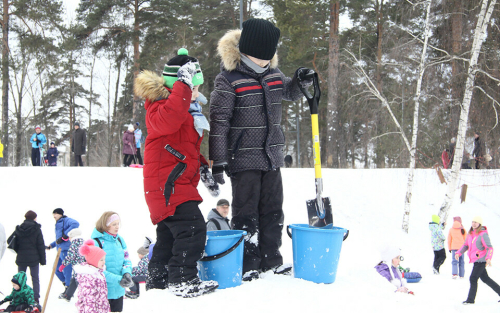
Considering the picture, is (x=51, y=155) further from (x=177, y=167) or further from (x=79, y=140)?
(x=177, y=167)

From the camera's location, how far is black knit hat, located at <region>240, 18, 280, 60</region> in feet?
10.6

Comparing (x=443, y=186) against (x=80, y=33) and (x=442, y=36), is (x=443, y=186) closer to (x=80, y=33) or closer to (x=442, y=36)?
(x=442, y=36)

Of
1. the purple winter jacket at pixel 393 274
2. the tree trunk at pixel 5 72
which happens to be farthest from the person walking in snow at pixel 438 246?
the tree trunk at pixel 5 72

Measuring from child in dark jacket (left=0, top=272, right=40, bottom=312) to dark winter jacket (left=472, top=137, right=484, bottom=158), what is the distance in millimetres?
11396

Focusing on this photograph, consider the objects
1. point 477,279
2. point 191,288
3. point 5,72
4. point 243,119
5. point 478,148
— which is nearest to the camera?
point 191,288

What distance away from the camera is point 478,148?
12195 mm

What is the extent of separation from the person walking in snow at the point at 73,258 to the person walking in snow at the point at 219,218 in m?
1.64

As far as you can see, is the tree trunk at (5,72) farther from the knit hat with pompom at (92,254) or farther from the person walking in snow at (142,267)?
the knit hat with pompom at (92,254)

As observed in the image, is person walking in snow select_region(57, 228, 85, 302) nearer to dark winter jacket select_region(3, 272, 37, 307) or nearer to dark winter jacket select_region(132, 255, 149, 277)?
dark winter jacket select_region(3, 272, 37, 307)

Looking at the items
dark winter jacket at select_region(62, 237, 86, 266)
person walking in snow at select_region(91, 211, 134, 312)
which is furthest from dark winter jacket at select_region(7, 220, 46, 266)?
person walking in snow at select_region(91, 211, 134, 312)

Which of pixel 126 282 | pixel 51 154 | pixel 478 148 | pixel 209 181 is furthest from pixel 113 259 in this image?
pixel 51 154

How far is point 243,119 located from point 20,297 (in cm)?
381

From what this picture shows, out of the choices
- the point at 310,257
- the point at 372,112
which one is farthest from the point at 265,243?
the point at 372,112

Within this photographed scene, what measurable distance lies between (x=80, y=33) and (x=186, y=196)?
683 inches
